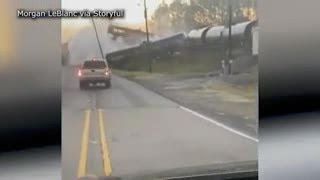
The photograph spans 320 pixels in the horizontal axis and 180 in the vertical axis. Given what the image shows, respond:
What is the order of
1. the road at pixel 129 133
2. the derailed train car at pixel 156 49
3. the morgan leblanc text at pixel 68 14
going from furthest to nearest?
1. the derailed train car at pixel 156 49
2. the road at pixel 129 133
3. the morgan leblanc text at pixel 68 14

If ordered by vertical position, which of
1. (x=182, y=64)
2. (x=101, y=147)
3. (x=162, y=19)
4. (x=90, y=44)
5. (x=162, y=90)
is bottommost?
(x=101, y=147)

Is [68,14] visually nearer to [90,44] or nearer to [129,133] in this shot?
[90,44]

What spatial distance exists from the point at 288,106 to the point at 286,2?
2.02 ft

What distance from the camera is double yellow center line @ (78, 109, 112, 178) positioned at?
2.72 meters

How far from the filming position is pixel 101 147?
2754 millimetres

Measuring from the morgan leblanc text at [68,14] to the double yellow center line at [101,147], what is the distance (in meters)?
0.51

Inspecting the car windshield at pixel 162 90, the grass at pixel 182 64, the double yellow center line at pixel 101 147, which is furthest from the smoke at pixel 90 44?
the double yellow center line at pixel 101 147

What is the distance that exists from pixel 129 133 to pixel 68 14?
70 centimetres

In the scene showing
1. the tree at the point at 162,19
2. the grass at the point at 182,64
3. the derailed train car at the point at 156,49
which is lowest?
the grass at the point at 182,64

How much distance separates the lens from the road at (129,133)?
2703 mm

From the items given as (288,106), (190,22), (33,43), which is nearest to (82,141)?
(33,43)

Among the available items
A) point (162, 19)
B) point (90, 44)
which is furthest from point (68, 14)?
point (162, 19)

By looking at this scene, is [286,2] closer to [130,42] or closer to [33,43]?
[130,42]

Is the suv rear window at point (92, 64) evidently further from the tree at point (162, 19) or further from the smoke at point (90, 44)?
the tree at point (162, 19)
